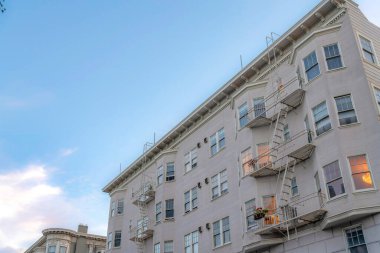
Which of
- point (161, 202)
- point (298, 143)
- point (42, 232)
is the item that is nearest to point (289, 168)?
point (298, 143)

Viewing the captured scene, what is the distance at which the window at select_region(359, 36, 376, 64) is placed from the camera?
24303 millimetres

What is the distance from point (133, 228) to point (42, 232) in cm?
2819

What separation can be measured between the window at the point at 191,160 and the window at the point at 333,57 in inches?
601

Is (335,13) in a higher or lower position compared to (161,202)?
higher

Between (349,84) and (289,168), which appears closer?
(349,84)

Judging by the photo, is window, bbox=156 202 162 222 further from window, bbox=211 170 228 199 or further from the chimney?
the chimney

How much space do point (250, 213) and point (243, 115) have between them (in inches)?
281

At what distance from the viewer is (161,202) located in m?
37.7

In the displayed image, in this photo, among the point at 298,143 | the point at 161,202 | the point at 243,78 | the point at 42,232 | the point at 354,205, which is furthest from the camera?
the point at 42,232

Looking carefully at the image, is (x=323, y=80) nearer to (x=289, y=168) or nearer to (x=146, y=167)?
(x=289, y=168)

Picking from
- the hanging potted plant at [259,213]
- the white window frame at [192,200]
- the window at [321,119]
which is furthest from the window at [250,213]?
the white window frame at [192,200]

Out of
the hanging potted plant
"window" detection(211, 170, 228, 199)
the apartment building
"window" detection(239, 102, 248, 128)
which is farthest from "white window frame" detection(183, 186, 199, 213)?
the hanging potted plant

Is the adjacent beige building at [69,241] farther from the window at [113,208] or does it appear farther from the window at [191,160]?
the window at [191,160]

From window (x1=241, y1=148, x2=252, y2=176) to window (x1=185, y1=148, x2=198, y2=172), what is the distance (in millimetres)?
7333
